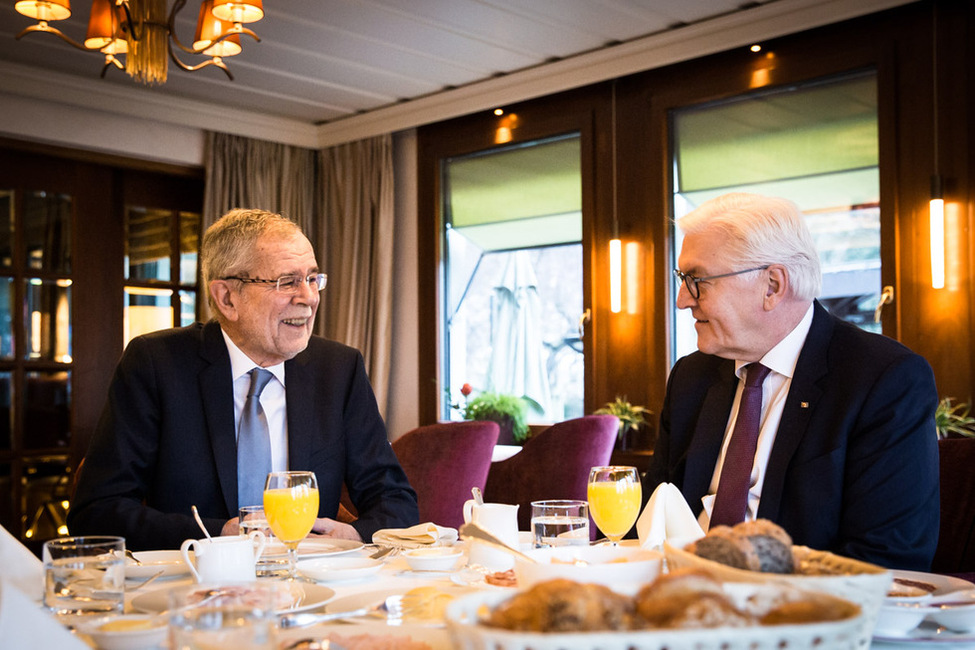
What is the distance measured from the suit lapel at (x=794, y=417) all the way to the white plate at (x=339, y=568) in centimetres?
78

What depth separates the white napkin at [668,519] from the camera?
1.58m

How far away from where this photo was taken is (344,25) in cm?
486

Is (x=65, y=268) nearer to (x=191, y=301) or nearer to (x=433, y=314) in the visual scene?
(x=191, y=301)

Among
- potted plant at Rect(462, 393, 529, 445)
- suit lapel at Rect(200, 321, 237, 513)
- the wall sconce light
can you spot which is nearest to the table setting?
suit lapel at Rect(200, 321, 237, 513)

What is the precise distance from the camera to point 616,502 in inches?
66.1

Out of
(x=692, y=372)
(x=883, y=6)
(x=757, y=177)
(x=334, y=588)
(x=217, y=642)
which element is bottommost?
(x=334, y=588)

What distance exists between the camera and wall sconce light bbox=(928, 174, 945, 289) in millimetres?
4066

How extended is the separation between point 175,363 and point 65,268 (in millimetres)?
3924

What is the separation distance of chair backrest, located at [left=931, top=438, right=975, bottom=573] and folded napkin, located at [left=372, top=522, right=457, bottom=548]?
3.67 feet

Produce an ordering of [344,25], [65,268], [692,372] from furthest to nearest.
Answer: [65,268] < [344,25] < [692,372]

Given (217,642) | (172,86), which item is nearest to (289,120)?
(172,86)

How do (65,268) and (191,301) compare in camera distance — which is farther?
(191,301)

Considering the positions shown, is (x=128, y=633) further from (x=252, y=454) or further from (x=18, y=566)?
(x=252, y=454)

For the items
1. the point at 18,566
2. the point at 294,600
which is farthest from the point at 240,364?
the point at 294,600
